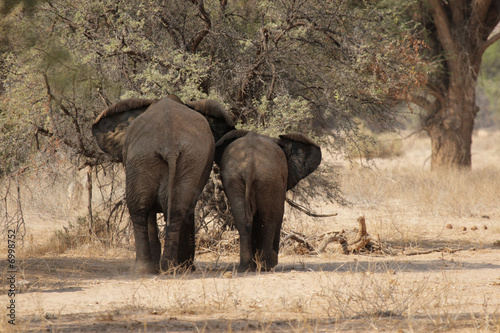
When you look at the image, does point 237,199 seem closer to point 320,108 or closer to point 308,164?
point 308,164

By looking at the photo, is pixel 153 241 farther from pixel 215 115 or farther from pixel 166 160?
pixel 215 115

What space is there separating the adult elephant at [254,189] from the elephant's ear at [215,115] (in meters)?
0.24

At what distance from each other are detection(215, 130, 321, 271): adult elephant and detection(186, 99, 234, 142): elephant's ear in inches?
9.3

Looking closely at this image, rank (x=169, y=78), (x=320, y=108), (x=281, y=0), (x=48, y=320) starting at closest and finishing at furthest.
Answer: (x=48, y=320), (x=169, y=78), (x=281, y=0), (x=320, y=108)

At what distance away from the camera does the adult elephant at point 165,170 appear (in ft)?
24.2

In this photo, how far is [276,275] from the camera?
24.0ft

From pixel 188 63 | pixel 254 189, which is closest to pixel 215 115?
pixel 254 189

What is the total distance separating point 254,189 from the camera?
775cm

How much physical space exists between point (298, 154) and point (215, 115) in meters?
1.21

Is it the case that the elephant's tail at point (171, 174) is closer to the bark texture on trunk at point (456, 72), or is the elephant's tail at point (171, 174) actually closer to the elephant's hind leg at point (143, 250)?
the elephant's hind leg at point (143, 250)

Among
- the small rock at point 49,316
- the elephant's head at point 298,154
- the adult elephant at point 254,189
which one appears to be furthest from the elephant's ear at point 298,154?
the small rock at point 49,316

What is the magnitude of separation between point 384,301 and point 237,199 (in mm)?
2454

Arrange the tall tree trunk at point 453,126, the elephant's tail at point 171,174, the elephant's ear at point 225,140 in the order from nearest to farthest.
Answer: the elephant's tail at point 171,174, the elephant's ear at point 225,140, the tall tree trunk at point 453,126

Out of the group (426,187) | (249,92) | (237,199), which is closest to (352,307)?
(237,199)
